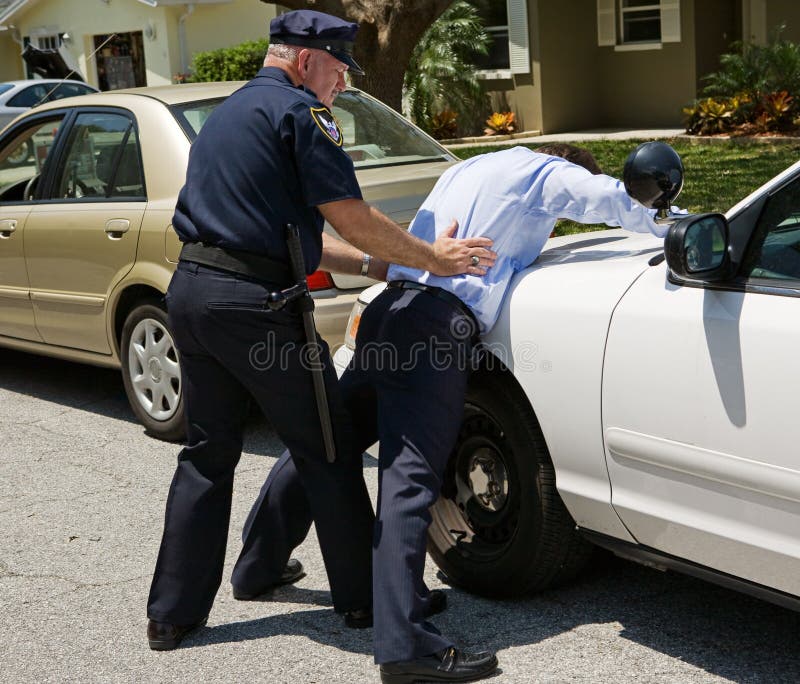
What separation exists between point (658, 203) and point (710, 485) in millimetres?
790

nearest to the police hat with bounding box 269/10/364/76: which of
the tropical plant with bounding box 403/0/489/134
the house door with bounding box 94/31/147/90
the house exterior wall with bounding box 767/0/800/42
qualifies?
the house exterior wall with bounding box 767/0/800/42

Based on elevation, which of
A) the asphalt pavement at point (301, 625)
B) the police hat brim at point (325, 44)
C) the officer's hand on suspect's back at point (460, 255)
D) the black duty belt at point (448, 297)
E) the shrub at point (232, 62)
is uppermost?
the shrub at point (232, 62)

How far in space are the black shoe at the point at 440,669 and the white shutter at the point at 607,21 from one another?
16.4m

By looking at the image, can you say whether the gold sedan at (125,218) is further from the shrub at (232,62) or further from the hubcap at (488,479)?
the shrub at (232,62)

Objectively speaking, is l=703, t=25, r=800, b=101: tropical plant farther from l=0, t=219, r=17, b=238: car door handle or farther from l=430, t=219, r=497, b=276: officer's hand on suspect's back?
l=430, t=219, r=497, b=276: officer's hand on suspect's back

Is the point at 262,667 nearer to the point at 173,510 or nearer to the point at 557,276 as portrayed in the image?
the point at 173,510

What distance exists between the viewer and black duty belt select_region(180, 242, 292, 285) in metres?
3.39

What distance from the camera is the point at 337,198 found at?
3303 millimetres

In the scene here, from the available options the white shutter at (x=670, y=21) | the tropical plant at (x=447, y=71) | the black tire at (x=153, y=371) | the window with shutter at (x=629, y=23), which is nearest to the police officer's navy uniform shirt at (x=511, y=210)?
the black tire at (x=153, y=371)

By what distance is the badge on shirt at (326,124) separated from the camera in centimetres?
329

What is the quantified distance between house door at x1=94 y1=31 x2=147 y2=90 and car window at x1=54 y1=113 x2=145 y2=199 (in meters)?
24.9

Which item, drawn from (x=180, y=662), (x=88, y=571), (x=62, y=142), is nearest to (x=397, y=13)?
(x=62, y=142)

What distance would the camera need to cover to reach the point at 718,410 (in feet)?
9.82

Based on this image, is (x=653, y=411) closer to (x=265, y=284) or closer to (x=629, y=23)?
(x=265, y=284)
